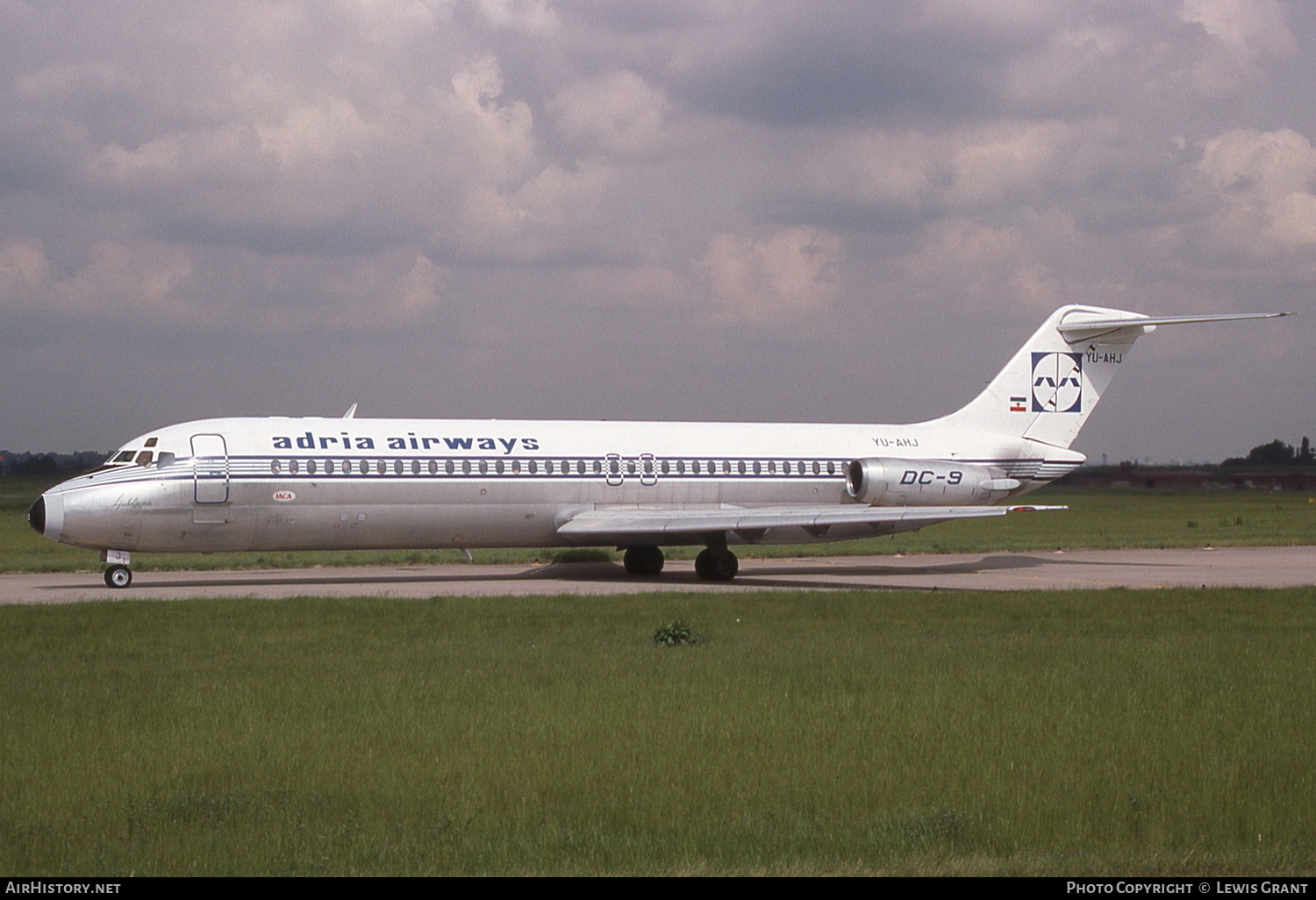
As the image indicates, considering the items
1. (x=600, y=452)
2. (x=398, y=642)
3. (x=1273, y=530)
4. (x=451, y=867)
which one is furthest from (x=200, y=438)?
(x=1273, y=530)

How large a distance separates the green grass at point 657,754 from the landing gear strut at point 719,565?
11.9m

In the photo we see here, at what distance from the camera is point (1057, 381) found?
34812 millimetres

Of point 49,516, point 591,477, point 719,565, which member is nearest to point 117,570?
point 49,516

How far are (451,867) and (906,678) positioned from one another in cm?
686

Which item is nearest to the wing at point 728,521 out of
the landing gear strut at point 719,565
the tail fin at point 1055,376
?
the landing gear strut at point 719,565

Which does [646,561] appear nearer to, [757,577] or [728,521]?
[757,577]

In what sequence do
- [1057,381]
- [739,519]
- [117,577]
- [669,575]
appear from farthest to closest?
[1057,381], [669,575], [739,519], [117,577]

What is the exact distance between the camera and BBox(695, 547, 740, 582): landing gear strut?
2939 cm

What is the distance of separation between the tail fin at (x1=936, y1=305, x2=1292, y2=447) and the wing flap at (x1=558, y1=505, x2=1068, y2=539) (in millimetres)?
6518

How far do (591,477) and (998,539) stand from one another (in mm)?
21299

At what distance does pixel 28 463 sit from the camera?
146 metres

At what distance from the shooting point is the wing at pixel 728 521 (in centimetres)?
2803

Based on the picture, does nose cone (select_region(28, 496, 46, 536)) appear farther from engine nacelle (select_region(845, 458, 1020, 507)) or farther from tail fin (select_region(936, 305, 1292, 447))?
tail fin (select_region(936, 305, 1292, 447))

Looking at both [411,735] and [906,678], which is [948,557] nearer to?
[906,678]
